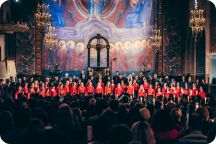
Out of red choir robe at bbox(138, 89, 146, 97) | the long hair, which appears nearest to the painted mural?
red choir robe at bbox(138, 89, 146, 97)

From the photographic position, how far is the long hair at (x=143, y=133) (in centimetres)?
645

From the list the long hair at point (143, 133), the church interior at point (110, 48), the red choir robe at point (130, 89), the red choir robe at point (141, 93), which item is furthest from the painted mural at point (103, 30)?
the long hair at point (143, 133)

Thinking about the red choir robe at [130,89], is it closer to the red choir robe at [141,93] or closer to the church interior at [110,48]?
the church interior at [110,48]

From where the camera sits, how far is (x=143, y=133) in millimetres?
6520

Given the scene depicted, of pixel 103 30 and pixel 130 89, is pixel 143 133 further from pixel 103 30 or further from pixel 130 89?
pixel 103 30

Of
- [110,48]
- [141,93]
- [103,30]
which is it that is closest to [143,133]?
[141,93]

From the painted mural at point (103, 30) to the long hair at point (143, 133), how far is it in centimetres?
2635

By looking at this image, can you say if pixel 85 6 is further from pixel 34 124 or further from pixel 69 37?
pixel 34 124

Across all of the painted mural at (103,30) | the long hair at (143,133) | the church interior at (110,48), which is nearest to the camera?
the long hair at (143,133)

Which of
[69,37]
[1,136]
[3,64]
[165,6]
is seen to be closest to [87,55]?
[69,37]

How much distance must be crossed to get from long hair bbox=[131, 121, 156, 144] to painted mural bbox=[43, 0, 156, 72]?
26.3 m

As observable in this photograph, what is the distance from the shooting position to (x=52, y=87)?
23250mm

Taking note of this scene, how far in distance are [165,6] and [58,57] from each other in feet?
34.5

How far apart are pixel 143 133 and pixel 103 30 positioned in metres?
28.9
